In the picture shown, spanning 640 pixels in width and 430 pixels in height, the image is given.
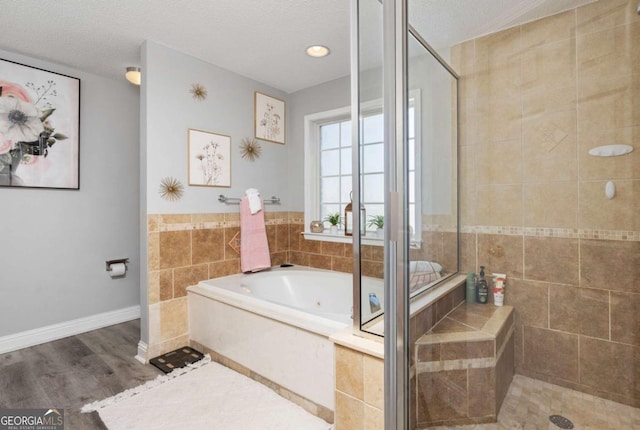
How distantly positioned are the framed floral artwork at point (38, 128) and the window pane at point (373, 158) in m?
2.73

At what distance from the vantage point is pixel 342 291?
2.70 meters

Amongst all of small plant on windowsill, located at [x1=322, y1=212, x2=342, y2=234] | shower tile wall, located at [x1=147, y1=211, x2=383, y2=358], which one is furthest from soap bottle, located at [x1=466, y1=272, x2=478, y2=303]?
small plant on windowsill, located at [x1=322, y1=212, x2=342, y2=234]

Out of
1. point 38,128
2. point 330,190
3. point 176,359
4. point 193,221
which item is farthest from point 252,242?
point 38,128

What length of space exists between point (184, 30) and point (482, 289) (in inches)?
93.3

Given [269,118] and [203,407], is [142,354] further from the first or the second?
[269,118]

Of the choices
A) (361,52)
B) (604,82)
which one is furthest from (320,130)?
(604,82)

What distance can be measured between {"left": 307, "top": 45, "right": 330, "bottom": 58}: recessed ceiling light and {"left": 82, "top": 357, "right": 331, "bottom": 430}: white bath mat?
7.84 ft

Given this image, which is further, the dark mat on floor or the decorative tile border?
the decorative tile border

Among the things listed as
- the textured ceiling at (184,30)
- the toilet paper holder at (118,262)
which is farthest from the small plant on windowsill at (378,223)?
the toilet paper holder at (118,262)

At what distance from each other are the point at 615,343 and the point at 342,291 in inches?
78.9

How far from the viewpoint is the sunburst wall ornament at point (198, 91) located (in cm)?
254

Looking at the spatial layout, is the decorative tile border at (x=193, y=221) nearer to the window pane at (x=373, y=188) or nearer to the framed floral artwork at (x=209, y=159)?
the framed floral artwork at (x=209, y=159)

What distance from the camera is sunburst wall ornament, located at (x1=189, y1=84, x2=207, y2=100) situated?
2539 mm

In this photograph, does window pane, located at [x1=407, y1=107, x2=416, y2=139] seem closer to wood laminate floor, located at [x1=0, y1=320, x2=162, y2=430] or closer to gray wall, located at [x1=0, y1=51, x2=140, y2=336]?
wood laminate floor, located at [x1=0, y1=320, x2=162, y2=430]
